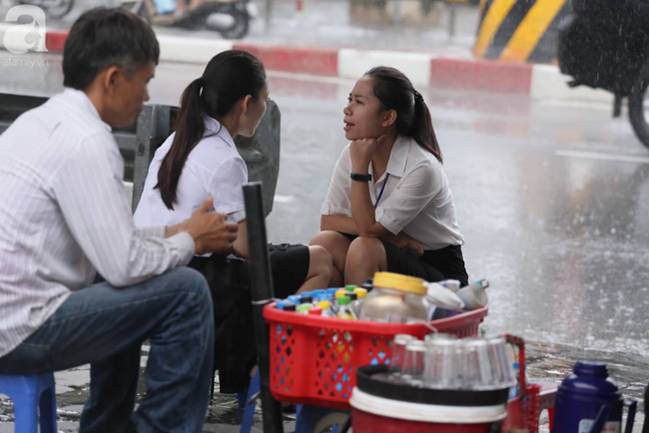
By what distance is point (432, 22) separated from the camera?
59.5ft

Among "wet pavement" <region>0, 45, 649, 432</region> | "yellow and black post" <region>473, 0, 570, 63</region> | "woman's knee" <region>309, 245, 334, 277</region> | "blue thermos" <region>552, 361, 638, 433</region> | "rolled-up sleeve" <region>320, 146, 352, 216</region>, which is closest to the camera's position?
"blue thermos" <region>552, 361, 638, 433</region>

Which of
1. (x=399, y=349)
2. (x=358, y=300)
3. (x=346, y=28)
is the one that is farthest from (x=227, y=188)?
(x=346, y=28)

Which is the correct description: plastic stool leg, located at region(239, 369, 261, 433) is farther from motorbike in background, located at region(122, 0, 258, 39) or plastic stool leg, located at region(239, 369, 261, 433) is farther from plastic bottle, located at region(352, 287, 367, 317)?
motorbike in background, located at region(122, 0, 258, 39)

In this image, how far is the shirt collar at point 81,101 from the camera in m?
3.33

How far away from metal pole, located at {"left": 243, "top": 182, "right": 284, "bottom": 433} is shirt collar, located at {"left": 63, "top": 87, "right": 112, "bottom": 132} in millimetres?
390

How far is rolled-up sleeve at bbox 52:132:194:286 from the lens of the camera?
3207 millimetres

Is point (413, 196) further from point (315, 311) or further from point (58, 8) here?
point (58, 8)

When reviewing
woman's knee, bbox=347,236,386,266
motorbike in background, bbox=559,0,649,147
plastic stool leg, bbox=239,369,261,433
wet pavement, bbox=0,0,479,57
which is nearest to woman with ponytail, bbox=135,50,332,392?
plastic stool leg, bbox=239,369,261,433

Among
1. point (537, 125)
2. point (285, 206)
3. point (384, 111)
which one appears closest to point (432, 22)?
point (537, 125)

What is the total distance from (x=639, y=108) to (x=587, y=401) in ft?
25.0

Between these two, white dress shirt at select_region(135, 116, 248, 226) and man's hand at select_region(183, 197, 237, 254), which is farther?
white dress shirt at select_region(135, 116, 248, 226)

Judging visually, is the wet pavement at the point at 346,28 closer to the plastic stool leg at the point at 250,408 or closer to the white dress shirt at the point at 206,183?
the white dress shirt at the point at 206,183

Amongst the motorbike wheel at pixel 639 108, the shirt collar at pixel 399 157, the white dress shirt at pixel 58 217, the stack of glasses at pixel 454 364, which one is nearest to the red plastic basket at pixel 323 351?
the stack of glasses at pixel 454 364

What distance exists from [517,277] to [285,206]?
1842mm
